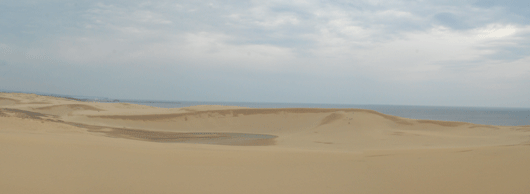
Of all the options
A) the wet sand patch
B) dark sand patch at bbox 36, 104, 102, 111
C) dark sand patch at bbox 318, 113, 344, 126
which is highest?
dark sand patch at bbox 318, 113, 344, 126

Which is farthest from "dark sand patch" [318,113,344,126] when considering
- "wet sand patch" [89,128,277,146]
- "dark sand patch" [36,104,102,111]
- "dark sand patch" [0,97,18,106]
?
"dark sand patch" [0,97,18,106]

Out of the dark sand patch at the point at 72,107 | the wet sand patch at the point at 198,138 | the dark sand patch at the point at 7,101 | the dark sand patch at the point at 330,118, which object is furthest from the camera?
the dark sand patch at the point at 7,101

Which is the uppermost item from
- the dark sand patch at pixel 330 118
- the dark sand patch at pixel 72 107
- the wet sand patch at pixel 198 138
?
the dark sand patch at pixel 330 118

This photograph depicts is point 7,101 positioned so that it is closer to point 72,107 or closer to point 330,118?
point 72,107

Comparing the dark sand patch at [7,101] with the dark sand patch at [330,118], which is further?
the dark sand patch at [7,101]

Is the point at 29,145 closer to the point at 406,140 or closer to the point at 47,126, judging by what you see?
the point at 47,126

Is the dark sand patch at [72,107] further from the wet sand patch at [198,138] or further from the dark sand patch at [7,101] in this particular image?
the wet sand patch at [198,138]

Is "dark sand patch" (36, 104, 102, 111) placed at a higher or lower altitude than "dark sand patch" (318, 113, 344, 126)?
lower

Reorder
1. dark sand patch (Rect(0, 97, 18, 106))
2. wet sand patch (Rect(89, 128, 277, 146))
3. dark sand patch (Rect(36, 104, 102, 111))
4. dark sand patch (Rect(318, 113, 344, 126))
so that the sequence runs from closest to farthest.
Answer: wet sand patch (Rect(89, 128, 277, 146)), dark sand patch (Rect(318, 113, 344, 126)), dark sand patch (Rect(36, 104, 102, 111)), dark sand patch (Rect(0, 97, 18, 106))

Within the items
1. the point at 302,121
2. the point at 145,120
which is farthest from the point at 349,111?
the point at 145,120

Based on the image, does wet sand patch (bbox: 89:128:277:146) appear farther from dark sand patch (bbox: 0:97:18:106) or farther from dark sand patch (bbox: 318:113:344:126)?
dark sand patch (bbox: 0:97:18:106)

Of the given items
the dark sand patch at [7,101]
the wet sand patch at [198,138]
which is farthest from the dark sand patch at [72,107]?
the wet sand patch at [198,138]

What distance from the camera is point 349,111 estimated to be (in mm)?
18031

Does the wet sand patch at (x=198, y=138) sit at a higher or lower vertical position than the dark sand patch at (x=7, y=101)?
lower
